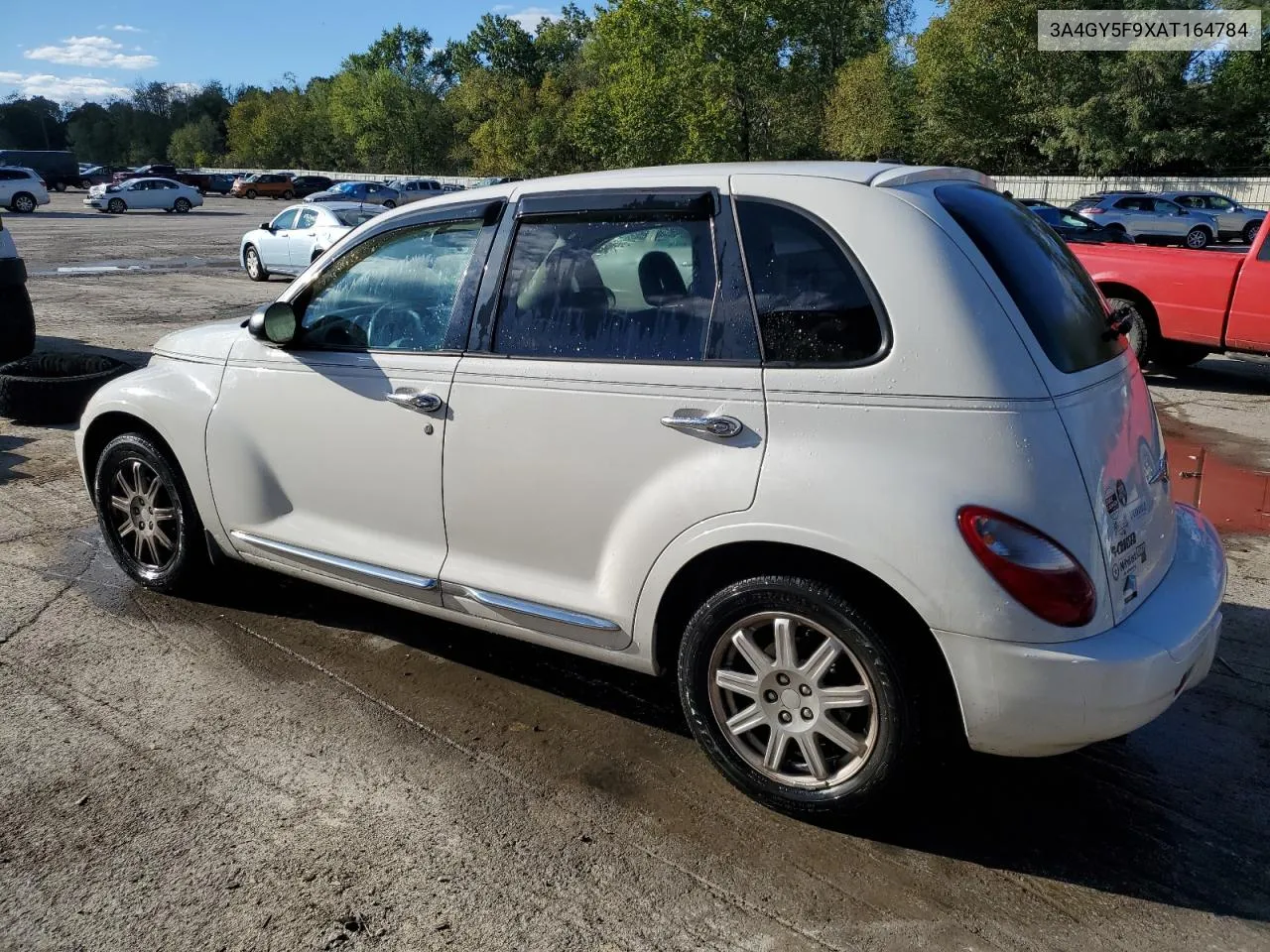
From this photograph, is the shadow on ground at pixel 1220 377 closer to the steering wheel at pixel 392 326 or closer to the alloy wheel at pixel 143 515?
the steering wheel at pixel 392 326

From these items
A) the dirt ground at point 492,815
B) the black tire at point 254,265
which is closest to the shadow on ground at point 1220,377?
the dirt ground at point 492,815

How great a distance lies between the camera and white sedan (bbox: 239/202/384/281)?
1880 cm

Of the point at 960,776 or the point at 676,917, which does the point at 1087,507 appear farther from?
the point at 676,917

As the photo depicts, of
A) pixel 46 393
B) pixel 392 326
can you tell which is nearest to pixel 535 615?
pixel 392 326

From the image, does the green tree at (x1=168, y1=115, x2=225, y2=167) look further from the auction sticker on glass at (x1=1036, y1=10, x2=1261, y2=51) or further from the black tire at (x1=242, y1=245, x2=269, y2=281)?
the black tire at (x1=242, y1=245, x2=269, y2=281)

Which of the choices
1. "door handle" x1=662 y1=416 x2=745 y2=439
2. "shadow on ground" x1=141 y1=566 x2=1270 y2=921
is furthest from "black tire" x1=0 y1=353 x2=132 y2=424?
"door handle" x1=662 y1=416 x2=745 y2=439

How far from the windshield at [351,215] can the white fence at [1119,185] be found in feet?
105

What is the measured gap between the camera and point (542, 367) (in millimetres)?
3449

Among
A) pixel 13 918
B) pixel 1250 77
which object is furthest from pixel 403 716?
pixel 1250 77

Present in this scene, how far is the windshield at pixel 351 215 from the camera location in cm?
1905

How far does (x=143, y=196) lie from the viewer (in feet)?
160

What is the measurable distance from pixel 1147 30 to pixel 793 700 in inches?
→ 2013

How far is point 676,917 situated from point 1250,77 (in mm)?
52992

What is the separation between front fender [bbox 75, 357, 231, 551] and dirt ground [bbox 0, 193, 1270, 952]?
607 millimetres
